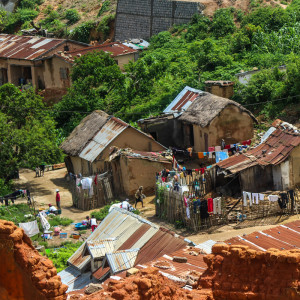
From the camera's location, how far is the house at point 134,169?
2867cm

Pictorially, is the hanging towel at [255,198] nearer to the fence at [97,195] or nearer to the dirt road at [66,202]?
the dirt road at [66,202]

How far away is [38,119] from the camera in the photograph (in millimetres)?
35406

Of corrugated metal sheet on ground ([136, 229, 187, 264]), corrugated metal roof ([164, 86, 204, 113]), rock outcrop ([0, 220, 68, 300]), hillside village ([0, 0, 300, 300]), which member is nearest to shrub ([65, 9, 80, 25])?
hillside village ([0, 0, 300, 300])

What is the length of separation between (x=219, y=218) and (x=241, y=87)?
12837 millimetres

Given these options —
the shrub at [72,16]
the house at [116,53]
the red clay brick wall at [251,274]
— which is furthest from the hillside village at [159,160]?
the shrub at [72,16]

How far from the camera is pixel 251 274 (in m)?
12.1

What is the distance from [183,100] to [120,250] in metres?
17.3

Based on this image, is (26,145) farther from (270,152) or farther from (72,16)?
(72,16)

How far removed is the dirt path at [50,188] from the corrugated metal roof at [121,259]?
382 inches

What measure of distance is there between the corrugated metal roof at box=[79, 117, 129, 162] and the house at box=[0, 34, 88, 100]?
14.0 metres

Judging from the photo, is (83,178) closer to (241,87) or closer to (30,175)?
(30,175)

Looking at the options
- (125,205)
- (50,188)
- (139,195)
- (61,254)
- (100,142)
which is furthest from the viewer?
(50,188)

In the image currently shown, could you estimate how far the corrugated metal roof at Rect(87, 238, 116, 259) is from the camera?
18.2 metres

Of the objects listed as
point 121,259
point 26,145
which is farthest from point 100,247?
point 26,145
